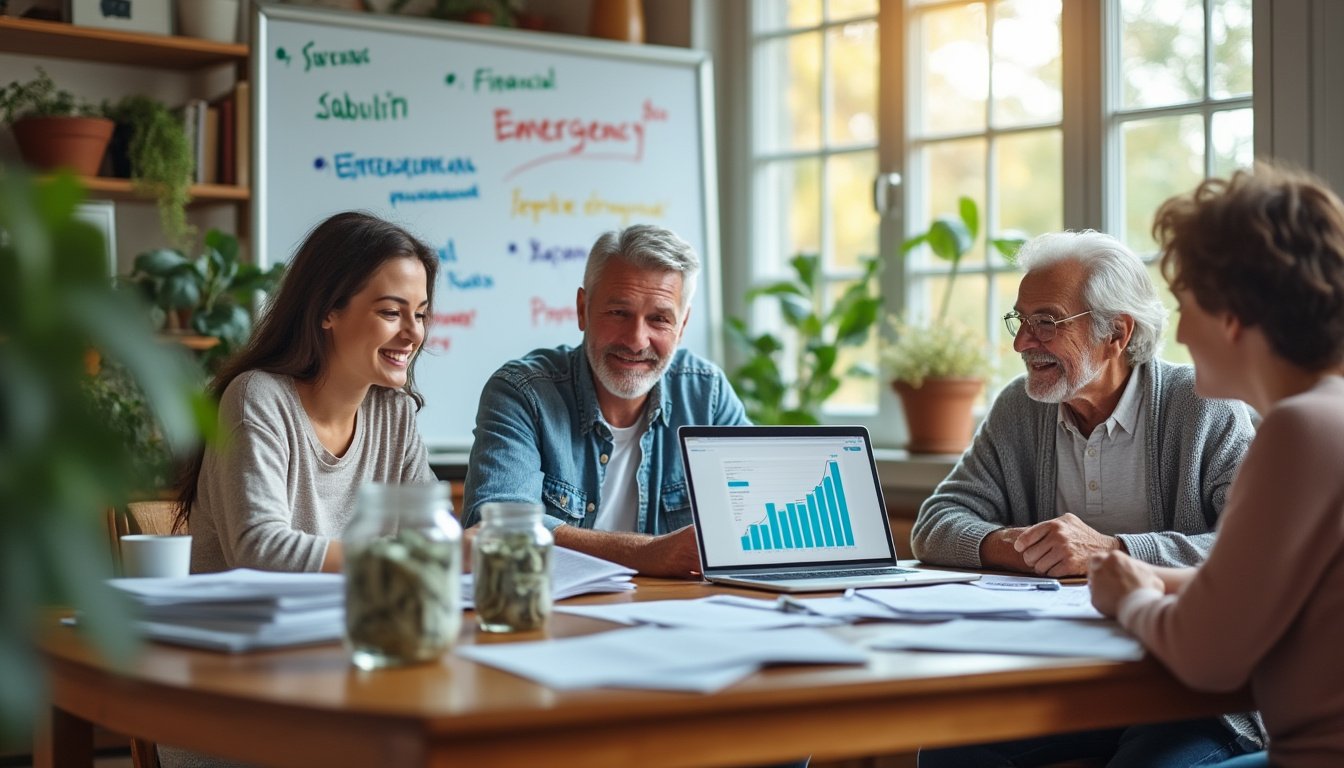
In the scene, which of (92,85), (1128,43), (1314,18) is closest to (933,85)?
(1128,43)

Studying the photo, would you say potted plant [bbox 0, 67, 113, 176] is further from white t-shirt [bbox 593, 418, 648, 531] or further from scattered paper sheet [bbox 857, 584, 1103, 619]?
scattered paper sheet [bbox 857, 584, 1103, 619]

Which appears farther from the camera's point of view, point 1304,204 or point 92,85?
point 92,85

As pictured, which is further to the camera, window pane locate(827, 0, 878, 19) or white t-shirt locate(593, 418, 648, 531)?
window pane locate(827, 0, 878, 19)

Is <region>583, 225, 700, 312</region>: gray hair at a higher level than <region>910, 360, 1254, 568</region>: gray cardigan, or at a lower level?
higher

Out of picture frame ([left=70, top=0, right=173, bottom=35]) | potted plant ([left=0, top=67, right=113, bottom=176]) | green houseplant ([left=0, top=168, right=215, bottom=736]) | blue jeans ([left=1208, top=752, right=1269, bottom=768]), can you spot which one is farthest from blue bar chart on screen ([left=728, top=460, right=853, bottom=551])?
picture frame ([left=70, top=0, right=173, bottom=35])

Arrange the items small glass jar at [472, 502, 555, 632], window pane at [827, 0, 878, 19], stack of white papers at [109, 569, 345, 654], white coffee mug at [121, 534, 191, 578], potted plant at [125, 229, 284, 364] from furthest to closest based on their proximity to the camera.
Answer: window pane at [827, 0, 878, 19] < potted plant at [125, 229, 284, 364] < white coffee mug at [121, 534, 191, 578] < small glass jar at [472, 502, 555, 632] < stack of white papers at [109, 569, 345, 654]

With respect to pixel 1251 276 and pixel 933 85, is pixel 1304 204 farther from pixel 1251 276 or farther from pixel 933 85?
pixel 933 85

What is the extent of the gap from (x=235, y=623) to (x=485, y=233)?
258 centimetres

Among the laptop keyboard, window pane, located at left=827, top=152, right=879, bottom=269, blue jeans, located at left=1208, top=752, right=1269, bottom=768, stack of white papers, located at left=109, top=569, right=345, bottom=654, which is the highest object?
window pane, located at left=827, top=152, right=879, bottom=269

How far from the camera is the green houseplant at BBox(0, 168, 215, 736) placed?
836mm

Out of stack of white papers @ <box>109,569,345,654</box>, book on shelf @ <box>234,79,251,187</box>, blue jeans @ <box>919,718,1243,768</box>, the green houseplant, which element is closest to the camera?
the green houseplant

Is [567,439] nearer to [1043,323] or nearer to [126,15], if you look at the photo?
[1043,323]

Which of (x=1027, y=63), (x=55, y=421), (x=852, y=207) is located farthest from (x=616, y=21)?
(x=55, y=421)

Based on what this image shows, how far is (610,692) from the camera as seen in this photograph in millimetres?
1130
